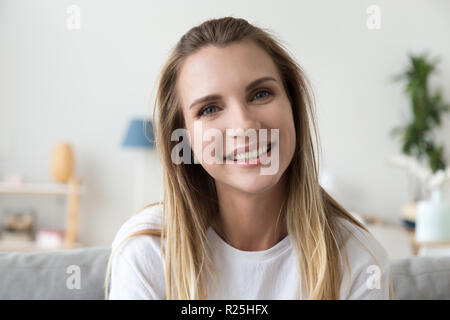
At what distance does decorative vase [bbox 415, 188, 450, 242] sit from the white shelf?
97.9 inches

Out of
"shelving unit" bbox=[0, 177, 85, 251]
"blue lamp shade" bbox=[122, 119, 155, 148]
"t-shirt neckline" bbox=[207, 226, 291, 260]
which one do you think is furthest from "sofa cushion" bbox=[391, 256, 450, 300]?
"shelving unit" bbox=[0, 177, 85, 251]

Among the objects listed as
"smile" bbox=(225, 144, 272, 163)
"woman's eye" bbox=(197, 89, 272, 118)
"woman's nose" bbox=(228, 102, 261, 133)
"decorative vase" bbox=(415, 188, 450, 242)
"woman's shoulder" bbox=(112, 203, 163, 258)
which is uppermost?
"woman's eye" bbox=(197, 89, 272, 118)

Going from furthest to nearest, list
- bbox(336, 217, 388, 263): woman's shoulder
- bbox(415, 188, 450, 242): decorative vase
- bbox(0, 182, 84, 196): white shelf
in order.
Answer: bbox(0, 182, 84, 196): white shelf, bbox(415, 188, 450, 242): decorative vase, bbox(336, 217, 388, 263): woman's shoulder

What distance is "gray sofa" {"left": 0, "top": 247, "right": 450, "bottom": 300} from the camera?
0.89 meters

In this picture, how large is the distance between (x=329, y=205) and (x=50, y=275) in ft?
1.73

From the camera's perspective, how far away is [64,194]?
3.59m

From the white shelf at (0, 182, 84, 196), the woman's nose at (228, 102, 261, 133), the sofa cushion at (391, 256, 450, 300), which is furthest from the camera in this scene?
the white shelf at (0, 182, 84, 196)

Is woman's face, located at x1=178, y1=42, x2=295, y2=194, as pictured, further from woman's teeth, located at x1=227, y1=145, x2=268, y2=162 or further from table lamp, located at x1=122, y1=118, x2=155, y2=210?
table lamp, located at x1=122, y1=118, x2=155, y2=210

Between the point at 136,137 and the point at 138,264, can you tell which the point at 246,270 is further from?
the point at 136,137

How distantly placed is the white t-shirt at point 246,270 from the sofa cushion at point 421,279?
0.16 metres

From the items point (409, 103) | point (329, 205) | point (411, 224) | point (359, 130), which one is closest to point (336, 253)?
point (329, 205)

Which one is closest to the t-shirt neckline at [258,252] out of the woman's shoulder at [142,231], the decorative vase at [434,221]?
the woman's shoulder at [142,231]

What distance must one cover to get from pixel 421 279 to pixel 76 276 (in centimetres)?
66
